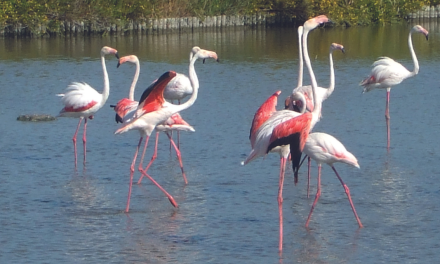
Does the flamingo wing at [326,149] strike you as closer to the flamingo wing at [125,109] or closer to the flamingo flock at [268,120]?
the flamingo flock at [268,120]

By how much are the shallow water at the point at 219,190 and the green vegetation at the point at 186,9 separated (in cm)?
1016

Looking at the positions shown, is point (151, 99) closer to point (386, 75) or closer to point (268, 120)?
point (268, 120)

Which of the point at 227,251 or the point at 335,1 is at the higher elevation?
the point at 335,1

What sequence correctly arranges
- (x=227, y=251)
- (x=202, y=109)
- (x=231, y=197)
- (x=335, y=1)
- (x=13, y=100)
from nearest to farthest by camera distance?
1. (x=227, y=251)
2. (x=231, y=197)
3. (x=202, y=109)
4. (x=13, y=100)
5. (x=335, y=1)

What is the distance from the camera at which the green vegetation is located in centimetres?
2478

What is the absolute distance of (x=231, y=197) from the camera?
7391mm

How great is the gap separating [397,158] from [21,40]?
1720cm

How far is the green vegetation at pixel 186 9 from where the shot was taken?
24781 mm

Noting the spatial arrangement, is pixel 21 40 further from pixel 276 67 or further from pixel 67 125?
pixel 67 125

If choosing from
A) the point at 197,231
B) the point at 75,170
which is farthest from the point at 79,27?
the point at 197,231

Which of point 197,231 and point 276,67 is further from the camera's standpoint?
point 276,67

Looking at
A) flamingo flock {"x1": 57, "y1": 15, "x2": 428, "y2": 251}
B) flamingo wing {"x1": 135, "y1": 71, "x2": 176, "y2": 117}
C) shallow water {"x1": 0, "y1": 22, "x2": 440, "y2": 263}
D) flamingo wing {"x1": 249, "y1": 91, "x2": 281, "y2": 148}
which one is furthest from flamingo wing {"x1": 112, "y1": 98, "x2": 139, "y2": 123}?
flamingo wing {"x1": 249, "y1": 91, "x2": 281, "y2": 148}

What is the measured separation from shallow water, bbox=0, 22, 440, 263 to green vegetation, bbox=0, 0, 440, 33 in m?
10.2

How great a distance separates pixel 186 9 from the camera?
2870 cm
